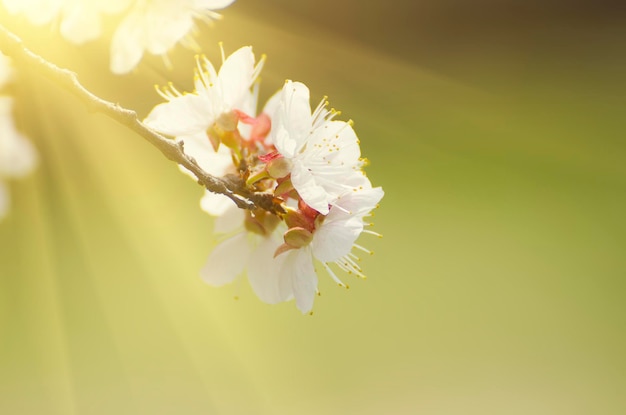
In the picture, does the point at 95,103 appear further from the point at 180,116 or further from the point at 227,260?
the point at 227,260

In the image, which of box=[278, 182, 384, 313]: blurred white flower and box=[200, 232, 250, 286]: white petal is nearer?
box=[278, 182, 384, 313]: blurred white flower

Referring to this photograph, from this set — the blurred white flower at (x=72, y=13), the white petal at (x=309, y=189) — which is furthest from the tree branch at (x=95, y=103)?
the blurred white flower at (x=72, y=13)

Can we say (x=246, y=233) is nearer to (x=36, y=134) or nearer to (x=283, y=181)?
(x=283, y=181)

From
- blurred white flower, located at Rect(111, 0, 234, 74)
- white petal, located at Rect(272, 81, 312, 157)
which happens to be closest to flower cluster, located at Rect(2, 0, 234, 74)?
blurred white flower, located at Rect(111, 0, 234, 74)

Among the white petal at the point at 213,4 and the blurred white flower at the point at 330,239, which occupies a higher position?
the white petal at the point at 213,4

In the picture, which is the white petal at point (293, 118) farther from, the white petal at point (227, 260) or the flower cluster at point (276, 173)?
the white petal at point (227, 260)

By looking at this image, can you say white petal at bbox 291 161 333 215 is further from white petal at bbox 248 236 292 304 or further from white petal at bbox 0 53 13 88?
white petal at bbox 0 53 13 88
